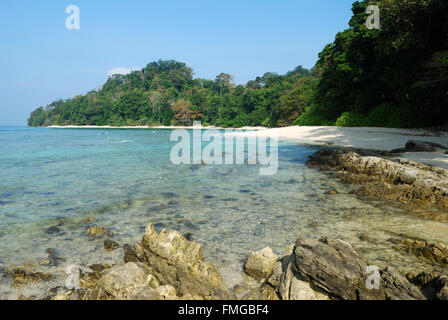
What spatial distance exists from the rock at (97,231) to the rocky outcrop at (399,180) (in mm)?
6836

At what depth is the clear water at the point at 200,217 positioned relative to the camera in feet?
14.1

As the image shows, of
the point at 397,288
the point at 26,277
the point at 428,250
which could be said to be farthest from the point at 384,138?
the point at 26,277

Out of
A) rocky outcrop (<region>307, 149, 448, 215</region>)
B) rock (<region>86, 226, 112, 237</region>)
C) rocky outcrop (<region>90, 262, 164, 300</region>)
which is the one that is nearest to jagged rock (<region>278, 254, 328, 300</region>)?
rocky outcrop (<region>90, 262, 164, 300</region>)

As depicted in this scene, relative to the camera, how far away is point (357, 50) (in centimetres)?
2970

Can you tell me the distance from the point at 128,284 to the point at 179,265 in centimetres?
67

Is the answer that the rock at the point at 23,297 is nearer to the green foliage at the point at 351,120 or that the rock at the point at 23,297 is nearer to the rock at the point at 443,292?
the rock at the point at 443,292

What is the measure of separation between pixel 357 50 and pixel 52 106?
503 feet

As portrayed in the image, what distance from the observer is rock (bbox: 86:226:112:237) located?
5.17 metres

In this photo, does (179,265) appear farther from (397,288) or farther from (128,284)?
(397,288)

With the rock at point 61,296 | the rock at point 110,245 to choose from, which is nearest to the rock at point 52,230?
the rock at point 110,245

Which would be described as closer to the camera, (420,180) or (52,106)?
(420,180)

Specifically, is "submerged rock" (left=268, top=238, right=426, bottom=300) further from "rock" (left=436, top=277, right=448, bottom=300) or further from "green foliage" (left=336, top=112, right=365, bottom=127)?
"green foliage" (left=336, top=112, right=365, bottom=127)
